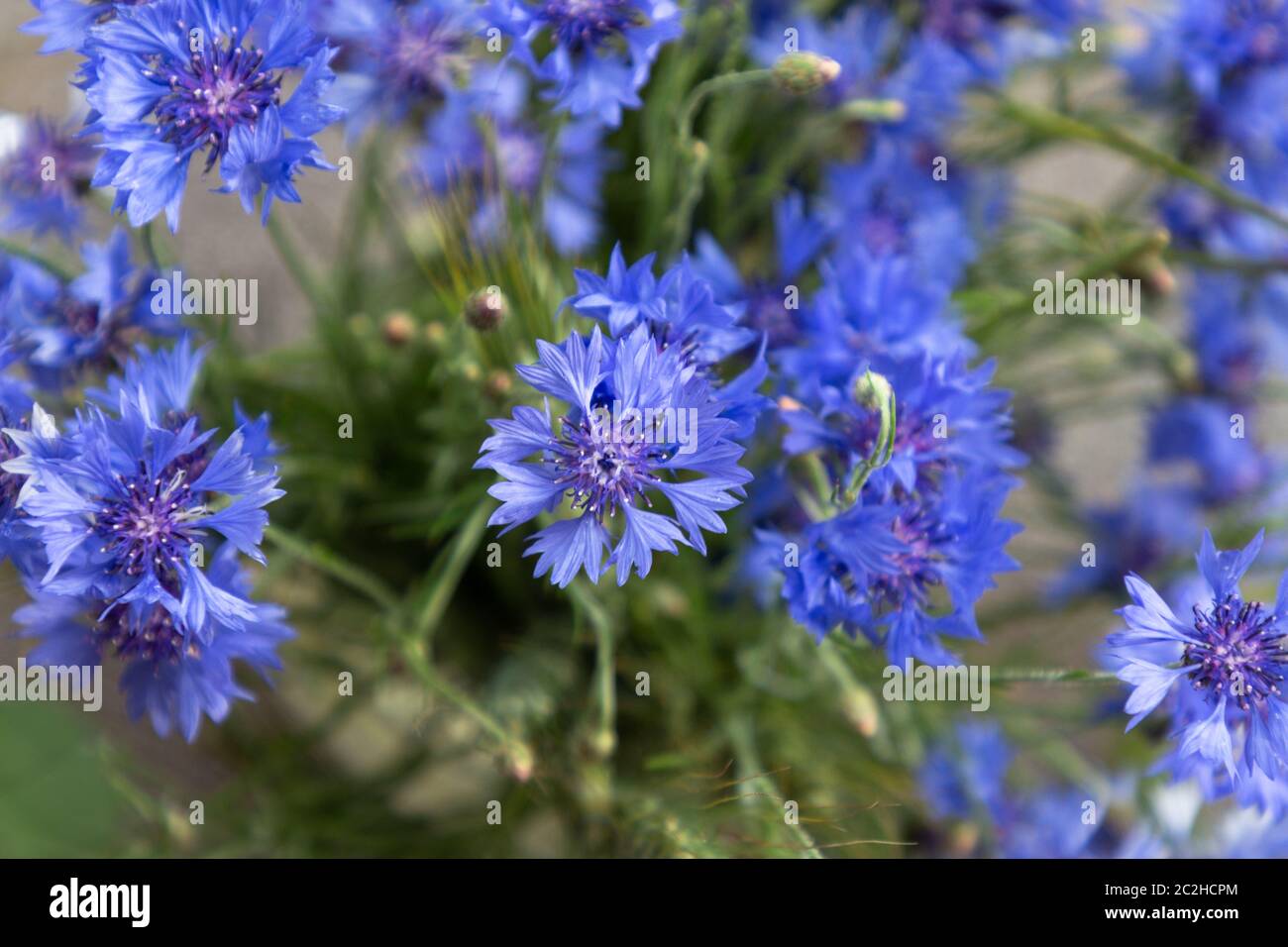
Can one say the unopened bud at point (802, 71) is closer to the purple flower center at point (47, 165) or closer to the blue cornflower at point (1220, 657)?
the blue cornflower at point (1220, 657)

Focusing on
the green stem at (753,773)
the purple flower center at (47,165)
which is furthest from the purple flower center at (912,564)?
the purple flower center at (47,165)

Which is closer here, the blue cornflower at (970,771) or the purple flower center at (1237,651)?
the purple flower center at (1237,651)

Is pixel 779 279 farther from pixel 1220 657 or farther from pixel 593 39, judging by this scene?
pixel 1220 657

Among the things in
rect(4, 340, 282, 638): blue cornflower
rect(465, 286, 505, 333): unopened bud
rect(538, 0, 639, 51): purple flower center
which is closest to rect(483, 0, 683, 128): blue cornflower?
rect(538, 0, 639, 51): purple flower center

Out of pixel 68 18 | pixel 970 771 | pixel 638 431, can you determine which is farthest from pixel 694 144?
pixel 970 771

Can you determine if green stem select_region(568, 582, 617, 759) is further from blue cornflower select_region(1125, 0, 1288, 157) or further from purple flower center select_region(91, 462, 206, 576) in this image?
blue cornflower select_region(1125, 0, 1288, 157)
